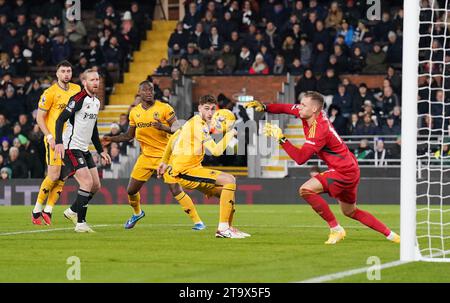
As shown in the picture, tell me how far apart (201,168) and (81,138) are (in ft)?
7.04

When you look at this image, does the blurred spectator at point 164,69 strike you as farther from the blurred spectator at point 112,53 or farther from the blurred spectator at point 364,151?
the blurred spectator at point 364,151

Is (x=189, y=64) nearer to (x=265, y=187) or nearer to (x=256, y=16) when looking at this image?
(x=256, y=16)

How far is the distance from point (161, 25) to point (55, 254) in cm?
2304

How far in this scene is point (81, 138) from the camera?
50.4 feet

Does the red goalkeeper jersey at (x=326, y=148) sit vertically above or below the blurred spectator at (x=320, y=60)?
below

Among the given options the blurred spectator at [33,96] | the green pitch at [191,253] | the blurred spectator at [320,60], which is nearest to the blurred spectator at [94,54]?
the blurred spectator at [33,96]

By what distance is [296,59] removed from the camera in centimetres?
2884

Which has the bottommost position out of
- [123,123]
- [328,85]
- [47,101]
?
[123,123]

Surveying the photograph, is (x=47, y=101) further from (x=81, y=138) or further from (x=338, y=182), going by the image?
(x=338, y=182)

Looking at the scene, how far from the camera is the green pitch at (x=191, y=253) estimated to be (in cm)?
966

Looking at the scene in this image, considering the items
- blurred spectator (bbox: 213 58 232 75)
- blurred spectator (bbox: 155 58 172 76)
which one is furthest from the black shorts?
blurred spectator (bbox: 155 58 172 76)

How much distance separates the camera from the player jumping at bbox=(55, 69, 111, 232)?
585 inches

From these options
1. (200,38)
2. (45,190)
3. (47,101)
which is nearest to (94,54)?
(200,38)
